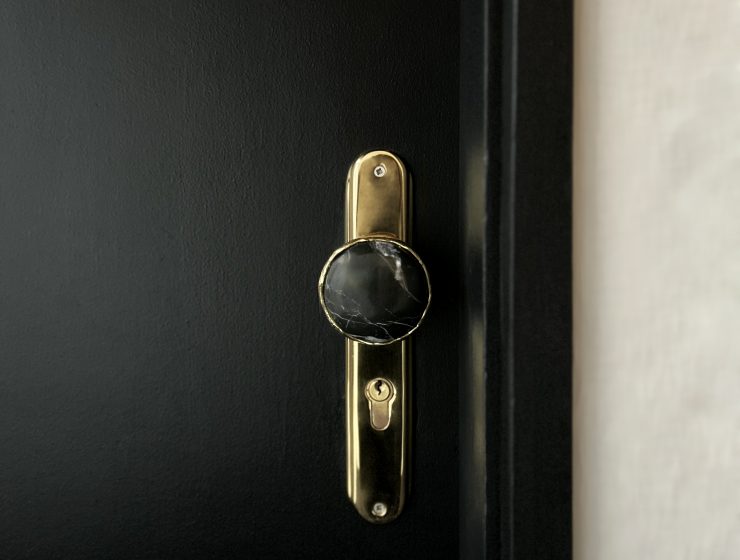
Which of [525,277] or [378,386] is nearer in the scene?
[525,277]

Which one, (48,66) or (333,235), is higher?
(48,66)

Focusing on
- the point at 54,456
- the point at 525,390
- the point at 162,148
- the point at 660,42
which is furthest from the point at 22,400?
the point at 660,42

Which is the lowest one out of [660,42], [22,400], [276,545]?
[276,545]

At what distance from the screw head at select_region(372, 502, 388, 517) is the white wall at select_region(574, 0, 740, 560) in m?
0.16

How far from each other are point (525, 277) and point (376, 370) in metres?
0.17

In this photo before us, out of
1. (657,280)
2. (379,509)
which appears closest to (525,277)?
(657,280)

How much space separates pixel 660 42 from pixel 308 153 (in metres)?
0.25

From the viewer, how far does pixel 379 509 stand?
1.74ft

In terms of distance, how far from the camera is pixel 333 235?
20.5 inches

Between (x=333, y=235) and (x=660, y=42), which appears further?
(x=333, y=235)

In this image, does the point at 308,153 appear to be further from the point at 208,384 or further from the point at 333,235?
the point at 208,384

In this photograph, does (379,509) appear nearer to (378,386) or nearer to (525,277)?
(378,386)

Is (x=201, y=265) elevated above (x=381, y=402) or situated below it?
above

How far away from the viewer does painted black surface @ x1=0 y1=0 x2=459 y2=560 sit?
20.0 inches
